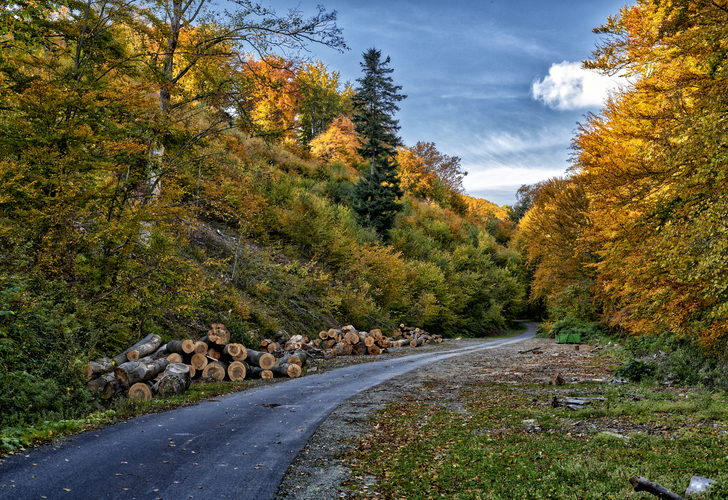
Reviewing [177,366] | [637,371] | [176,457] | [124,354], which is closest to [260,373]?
[177,366]

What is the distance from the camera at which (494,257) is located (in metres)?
53.2

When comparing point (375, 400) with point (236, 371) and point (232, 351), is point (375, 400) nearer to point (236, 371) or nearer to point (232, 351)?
point (236, 371)

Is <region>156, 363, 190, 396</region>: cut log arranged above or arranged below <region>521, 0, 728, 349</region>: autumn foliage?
below

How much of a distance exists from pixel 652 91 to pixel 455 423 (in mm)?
9659

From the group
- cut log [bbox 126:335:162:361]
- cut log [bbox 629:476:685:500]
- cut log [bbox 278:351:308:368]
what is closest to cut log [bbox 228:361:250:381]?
cut log [bbox 278:351:308:368]

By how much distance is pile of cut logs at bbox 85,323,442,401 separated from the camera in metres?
7.45

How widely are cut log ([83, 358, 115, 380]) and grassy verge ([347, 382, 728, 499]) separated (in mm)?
4944

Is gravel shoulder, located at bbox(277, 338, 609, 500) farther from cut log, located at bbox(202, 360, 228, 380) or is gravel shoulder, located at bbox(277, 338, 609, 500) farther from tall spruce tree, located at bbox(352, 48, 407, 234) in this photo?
tall spruce tree, located at bbox(352, 48, 407, 234)

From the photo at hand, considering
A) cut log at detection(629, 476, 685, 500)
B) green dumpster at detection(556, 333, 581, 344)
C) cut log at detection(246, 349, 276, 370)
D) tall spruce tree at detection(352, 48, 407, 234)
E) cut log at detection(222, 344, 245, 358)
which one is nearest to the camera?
cut log at detection(629, 476, 685, 500)

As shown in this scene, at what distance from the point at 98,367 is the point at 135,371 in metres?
0.80

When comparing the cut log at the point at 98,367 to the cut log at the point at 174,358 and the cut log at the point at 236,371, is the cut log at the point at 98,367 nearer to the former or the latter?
the cut log at the point at 174,358

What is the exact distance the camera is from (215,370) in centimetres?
1080

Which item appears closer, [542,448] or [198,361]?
[542,448]

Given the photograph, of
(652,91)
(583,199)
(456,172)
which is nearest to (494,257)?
(456,172)
